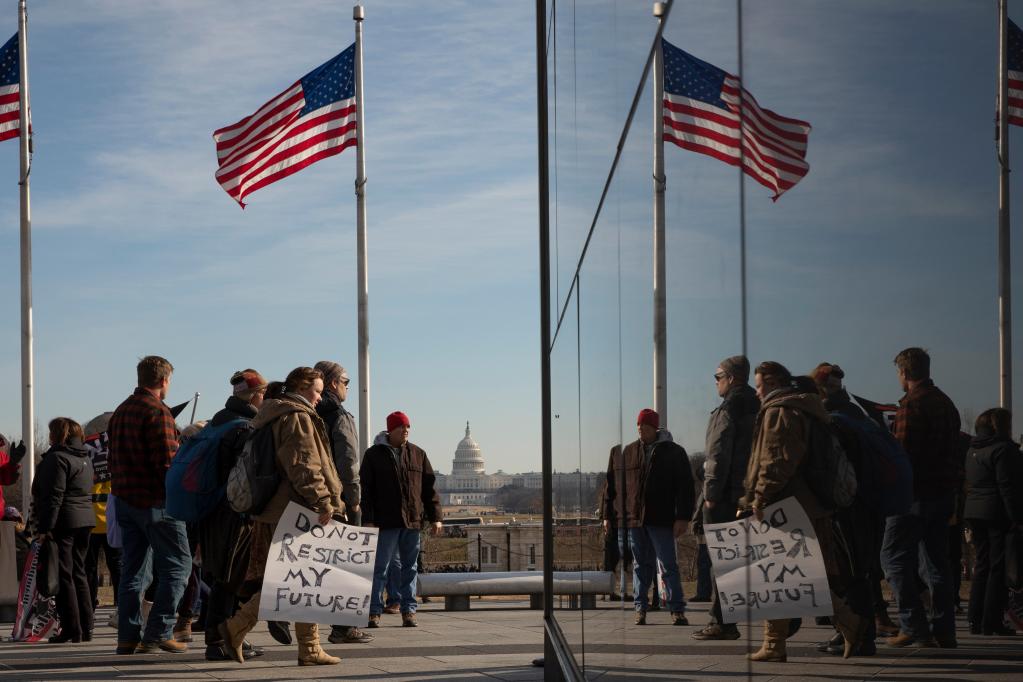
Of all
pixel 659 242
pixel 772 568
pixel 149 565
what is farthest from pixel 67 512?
pixel 772 568

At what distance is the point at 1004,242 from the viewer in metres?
0.95

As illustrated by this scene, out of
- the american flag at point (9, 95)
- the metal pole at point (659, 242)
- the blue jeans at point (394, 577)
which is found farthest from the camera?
the american flag at point (9, 95)

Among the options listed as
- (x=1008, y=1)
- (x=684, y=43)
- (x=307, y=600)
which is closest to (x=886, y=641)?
(x=1008, y=1)

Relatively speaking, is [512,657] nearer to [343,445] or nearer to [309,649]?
[309,649]

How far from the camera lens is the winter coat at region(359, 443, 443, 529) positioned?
11117 mm

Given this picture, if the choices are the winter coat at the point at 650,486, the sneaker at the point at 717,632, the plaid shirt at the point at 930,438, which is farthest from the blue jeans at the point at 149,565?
the plaid shirt at the point at 930,438

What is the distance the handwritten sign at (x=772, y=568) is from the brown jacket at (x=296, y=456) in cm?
602

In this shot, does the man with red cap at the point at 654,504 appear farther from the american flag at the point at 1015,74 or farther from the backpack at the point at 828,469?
the american flag at the point at 1015,74

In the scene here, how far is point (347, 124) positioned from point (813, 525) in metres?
17.1

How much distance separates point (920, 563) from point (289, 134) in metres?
16.3

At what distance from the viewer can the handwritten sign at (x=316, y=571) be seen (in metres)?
7.84

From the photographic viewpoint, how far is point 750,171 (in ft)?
5.61

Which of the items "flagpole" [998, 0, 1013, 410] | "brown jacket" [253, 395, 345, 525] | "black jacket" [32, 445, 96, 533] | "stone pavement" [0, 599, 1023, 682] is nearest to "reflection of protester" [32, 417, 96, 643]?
"black jacket" [32, 445, 96, 533]

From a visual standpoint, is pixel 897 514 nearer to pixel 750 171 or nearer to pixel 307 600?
pixel 750 171
